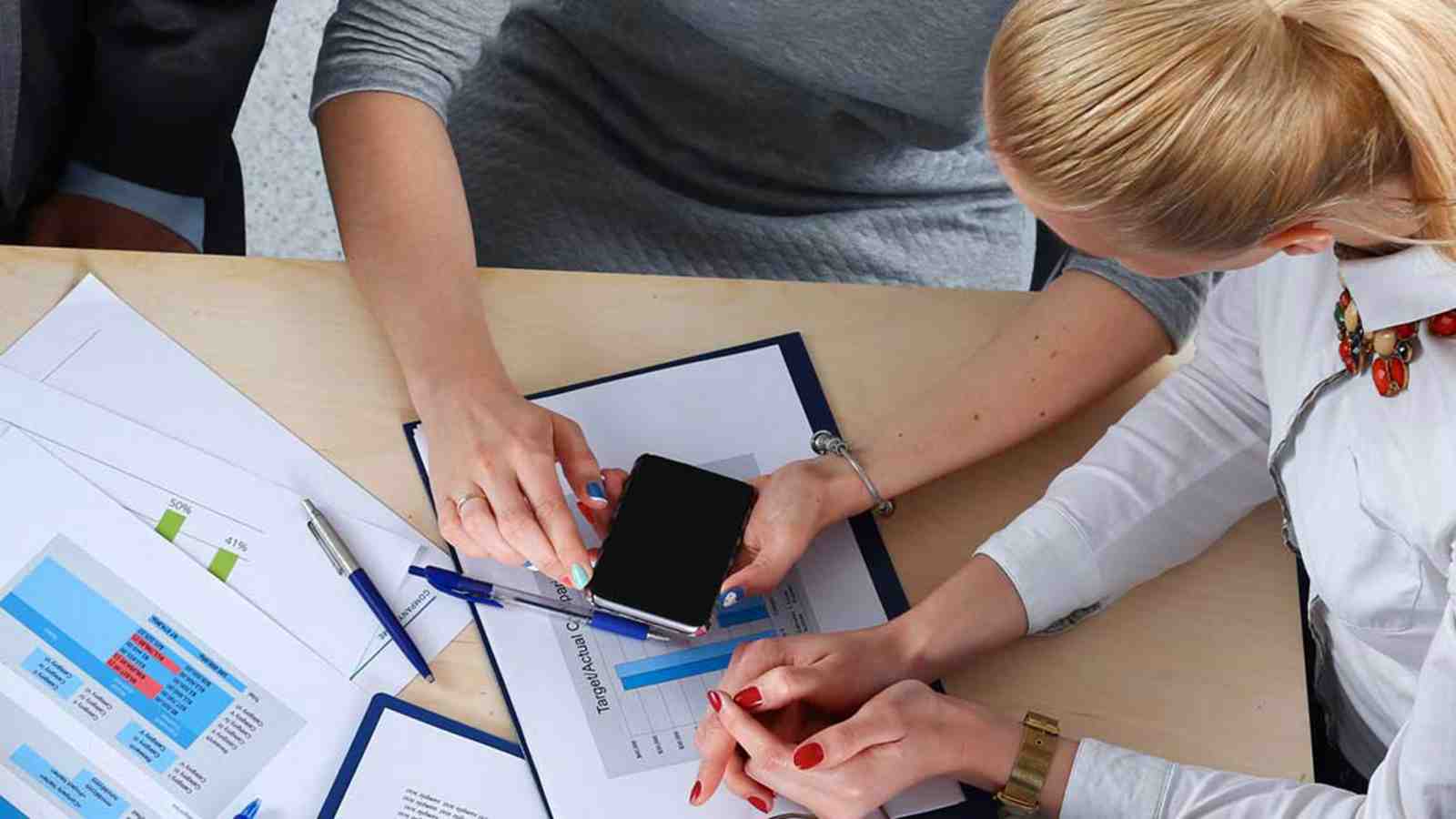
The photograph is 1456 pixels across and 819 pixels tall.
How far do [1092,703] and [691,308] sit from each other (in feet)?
1.26

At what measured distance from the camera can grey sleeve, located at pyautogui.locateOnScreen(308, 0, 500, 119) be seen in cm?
103

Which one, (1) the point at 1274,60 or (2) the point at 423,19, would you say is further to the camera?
(2) the point at 423,19

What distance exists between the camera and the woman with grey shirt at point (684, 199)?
89 centimetres

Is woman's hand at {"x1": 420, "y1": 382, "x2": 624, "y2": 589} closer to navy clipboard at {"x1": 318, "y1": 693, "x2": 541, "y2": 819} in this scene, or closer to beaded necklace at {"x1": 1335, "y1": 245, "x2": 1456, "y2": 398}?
navy clipboard at {"x1": 318, "y1": 693, "x2": 541, "y2": 819}

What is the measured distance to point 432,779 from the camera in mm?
782

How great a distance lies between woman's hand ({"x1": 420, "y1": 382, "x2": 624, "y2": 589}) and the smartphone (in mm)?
26

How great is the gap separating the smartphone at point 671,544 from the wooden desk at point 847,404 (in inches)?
3.9

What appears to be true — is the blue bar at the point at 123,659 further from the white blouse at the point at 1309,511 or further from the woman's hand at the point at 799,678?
the white blouse at the point at 1309,511

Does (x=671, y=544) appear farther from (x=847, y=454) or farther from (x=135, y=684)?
(x=135, y=684)

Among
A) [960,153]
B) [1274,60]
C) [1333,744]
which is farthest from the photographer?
[960,153]

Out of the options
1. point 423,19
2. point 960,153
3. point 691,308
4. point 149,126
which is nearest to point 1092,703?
point 691,308

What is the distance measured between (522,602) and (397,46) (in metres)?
0.45

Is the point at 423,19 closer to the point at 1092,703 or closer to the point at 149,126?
the point at 149,126

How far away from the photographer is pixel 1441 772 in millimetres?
670
